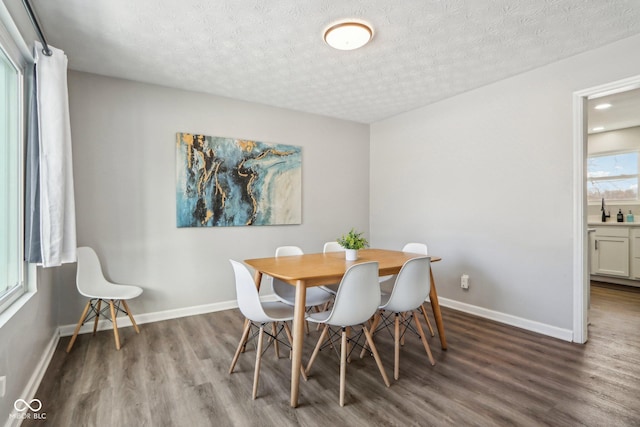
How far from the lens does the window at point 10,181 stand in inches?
75.9

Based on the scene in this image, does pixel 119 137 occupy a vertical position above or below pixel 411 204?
above

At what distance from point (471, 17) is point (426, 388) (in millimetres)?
2498

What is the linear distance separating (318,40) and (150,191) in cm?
Answer: 225

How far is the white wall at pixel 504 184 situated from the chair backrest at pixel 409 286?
147cm

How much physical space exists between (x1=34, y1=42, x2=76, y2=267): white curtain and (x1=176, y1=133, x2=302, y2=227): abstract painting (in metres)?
1.31

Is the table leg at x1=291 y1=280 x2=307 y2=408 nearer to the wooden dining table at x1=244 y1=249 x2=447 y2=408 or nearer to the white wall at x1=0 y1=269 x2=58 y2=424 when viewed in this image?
the wooden dining table at x1=244 y1=249 x2=447 y2=408

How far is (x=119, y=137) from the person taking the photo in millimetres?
3324

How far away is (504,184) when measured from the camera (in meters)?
3.41

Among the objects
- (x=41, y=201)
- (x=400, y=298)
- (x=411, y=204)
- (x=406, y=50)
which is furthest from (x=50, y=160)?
(x=411, y=204)

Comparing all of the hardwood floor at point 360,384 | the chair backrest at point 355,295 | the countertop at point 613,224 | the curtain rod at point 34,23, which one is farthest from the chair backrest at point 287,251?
the countertop at point 613,224

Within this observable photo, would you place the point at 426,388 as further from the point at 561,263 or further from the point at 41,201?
the point at 41,201

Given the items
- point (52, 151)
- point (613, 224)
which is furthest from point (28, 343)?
point (613, 224)

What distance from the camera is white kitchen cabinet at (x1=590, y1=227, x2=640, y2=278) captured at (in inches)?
189

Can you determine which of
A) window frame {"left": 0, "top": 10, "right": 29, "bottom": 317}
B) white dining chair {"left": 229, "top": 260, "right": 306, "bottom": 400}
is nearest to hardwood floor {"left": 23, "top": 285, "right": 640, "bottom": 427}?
white dining chair {"left": 229, "top": 260, "right": 306, "bottom": 400}
